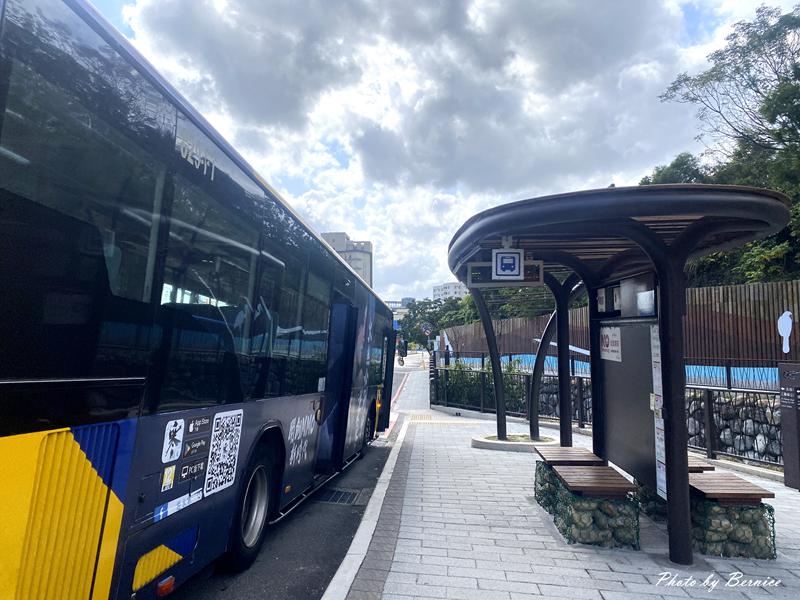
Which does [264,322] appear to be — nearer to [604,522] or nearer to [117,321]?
[117,321]

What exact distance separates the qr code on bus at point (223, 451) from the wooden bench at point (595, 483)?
307 centimetres

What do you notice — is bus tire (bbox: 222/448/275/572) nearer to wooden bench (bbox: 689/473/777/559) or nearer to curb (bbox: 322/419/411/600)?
curb (bbox: 322/419/411/600)

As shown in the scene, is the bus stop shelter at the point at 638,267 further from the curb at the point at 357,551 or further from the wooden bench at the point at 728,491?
the curb at the point at 357,551

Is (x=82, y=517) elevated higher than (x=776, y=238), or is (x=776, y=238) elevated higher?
(x=776, y=238)

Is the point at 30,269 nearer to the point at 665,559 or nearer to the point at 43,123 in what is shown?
the point at 43,123

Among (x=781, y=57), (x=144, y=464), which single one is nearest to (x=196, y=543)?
(x=144, y=464)

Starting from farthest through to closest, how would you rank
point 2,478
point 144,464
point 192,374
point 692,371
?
point 692,371 < point 192,374 < point 144,464 < point 2,478

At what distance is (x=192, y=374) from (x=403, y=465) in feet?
18.4

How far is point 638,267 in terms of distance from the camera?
520cm

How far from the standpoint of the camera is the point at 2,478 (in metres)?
1.81

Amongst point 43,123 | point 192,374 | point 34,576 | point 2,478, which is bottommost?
point 34,576

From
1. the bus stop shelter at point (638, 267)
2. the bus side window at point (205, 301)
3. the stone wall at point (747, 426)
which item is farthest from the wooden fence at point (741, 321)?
the bus side window at point (205, 301)

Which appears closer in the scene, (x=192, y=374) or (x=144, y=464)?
(x=144, y=464)

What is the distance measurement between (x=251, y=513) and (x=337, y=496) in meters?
2.58
